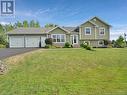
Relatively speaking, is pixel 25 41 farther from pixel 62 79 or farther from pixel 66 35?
pixel 62 79

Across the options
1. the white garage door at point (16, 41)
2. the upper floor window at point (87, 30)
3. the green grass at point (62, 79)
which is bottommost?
the green grass at point (62, 79)

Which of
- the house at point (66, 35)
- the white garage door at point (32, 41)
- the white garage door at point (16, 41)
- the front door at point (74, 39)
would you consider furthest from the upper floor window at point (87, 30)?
the white garage door at point (16, 41)

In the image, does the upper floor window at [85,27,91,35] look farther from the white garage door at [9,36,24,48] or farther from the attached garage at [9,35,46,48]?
the white garage door at [9,36,24,48]

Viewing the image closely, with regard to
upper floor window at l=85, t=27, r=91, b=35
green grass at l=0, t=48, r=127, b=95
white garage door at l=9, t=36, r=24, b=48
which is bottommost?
green grass at l=0, t=48, r=127, b=95

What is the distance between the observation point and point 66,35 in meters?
45.7

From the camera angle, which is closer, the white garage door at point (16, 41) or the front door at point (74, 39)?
the white garage door at point (16, 41)

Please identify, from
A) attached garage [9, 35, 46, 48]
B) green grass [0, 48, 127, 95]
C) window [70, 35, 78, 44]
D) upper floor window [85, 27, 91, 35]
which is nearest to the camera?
green grass [0, 48, 127, 95]

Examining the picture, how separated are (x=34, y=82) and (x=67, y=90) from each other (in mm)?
2052

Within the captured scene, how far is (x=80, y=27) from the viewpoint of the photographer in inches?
1854

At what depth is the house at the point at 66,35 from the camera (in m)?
45.0

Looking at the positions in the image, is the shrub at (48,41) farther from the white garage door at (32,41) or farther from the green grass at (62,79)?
the green grass at (62,79)

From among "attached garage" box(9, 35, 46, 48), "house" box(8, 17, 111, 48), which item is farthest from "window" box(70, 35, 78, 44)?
"attached garage" box(9, 35, 46, 48)

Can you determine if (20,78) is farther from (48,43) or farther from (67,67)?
(48,43)

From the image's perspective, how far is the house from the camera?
148ft
